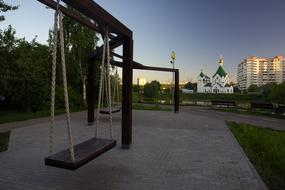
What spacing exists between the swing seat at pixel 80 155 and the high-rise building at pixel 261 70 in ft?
523

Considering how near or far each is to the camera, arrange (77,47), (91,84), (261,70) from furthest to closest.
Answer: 1. (261,70)
2. (77,47)
3. (91,84)

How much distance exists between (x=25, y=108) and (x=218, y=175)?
41.2ft

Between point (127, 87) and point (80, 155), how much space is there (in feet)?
9.42

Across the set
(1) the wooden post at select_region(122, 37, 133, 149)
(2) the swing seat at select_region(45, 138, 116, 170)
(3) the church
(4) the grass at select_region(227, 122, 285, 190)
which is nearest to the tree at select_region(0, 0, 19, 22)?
(1) the wooden post at select_region(122, 37, 133, 149)

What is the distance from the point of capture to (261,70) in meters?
157

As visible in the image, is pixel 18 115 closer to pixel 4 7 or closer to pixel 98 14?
pixel 4 7

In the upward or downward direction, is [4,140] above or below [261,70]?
below

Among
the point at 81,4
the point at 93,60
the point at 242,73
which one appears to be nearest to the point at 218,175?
the point at 81,4

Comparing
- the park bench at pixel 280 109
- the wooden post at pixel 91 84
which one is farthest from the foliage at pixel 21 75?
the park bench at pixel 280 109

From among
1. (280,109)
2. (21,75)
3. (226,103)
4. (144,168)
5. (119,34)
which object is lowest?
(144,168)

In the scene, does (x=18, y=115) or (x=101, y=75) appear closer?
(x=101, y=75)

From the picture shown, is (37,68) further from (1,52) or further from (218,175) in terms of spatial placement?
(218,175)

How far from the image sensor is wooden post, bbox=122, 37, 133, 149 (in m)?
6.54

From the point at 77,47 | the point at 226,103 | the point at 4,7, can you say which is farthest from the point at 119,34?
the point at 226,103
